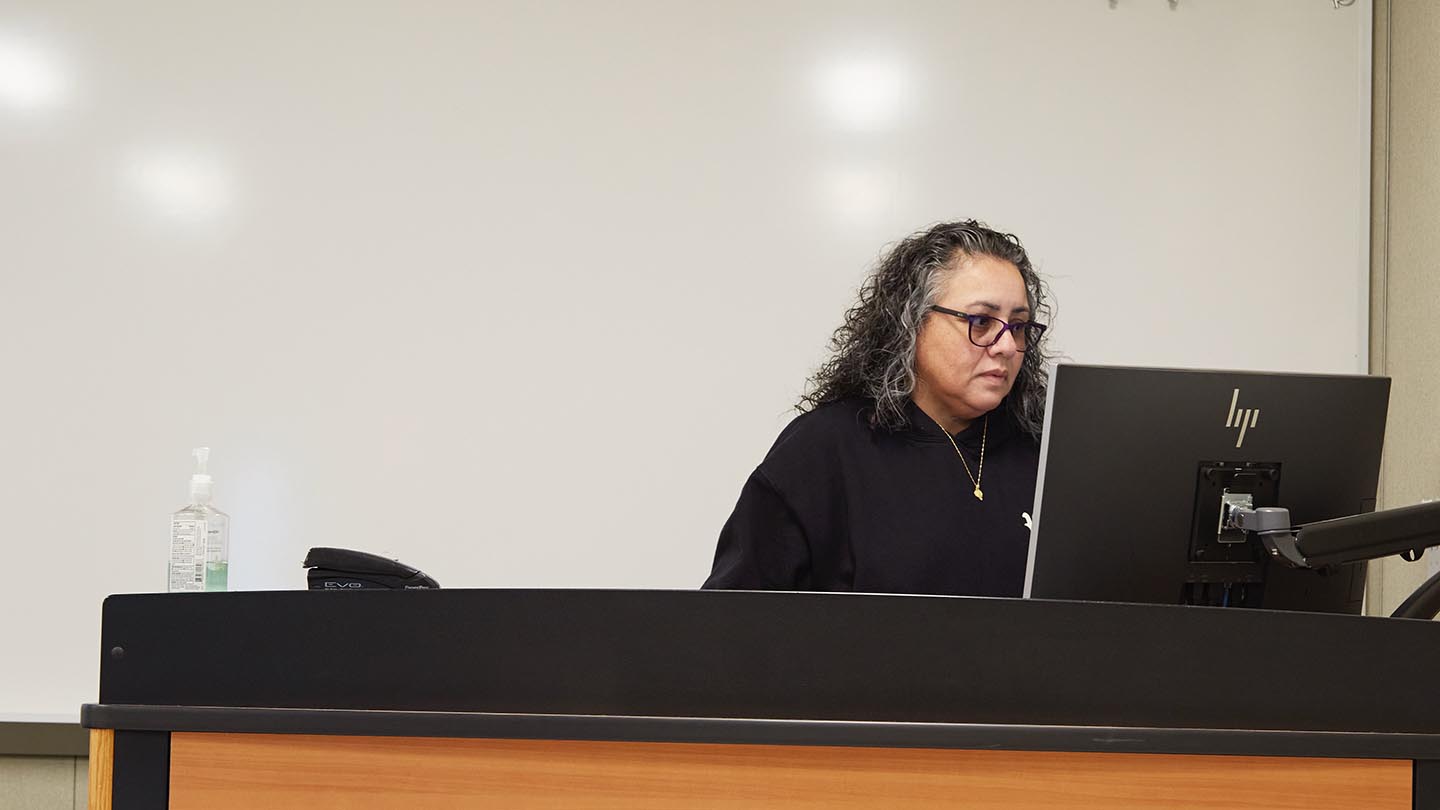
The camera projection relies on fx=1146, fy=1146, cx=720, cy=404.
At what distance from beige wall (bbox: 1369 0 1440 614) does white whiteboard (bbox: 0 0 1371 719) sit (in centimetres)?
4

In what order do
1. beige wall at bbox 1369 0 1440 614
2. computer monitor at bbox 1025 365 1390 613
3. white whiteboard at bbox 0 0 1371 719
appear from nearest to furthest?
1. computer monitor at bbox 1025 365 1390 613
2. beige wall at bbox 1369 0 1440 614
3. white whiteboard at bbox 0 0 1371 719

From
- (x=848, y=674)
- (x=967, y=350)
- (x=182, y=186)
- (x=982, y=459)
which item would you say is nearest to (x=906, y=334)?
(x=967, y=350)

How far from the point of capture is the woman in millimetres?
1562

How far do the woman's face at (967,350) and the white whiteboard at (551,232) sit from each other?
0.66 meters

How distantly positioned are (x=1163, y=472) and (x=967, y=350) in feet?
2.09

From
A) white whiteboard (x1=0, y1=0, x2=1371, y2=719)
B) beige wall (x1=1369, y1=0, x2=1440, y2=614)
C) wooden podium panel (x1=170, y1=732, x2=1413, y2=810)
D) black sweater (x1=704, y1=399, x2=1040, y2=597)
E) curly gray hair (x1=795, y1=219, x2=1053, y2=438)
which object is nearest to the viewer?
wooden podium panel (x1=170, y1=732, x2=1413, y2=810)

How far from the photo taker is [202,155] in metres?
2.33

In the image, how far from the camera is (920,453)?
1.64 metres

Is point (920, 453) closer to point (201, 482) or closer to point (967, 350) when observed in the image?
point (967, 350)

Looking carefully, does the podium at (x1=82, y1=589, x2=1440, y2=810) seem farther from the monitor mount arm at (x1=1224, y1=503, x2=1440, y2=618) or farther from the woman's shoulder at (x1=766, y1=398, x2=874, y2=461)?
A: the woman's shoulder at (x1=766, y1=398, x2=874, y2=461)

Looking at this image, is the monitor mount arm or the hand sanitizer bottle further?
the hand sanitizer bottle

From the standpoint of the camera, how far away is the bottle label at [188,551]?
2234mm

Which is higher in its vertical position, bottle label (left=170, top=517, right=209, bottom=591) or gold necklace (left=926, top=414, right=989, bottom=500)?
gold necklace (left=926, top=414, right=989, bottom=500)

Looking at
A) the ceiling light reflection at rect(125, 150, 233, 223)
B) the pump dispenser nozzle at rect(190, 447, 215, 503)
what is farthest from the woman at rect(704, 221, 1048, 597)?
the ceiling light reflection at rect(125, 150, 233, 223)
